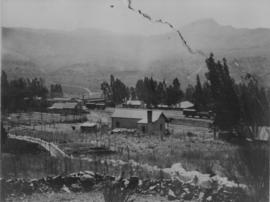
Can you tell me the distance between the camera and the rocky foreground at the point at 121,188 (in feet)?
27.5

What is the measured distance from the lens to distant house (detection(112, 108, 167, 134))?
31.4m

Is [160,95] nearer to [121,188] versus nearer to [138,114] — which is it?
[138,114]

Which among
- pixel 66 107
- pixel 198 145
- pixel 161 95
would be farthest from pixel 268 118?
pixel 161 95

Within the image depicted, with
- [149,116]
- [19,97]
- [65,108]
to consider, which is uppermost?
[19,97]

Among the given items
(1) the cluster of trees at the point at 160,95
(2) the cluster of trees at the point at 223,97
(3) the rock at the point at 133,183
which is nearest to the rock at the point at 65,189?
(3) the rock at the point at 133,183

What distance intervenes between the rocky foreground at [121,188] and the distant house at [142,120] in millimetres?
21367

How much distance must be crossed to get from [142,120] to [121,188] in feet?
74.7

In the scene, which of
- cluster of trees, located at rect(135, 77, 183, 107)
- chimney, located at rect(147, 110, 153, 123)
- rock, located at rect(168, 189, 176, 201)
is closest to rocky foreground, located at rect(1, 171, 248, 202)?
rock, located at rect(168, 189, 176, 201)

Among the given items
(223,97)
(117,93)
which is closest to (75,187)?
(223,97)

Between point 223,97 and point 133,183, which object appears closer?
point 133,183

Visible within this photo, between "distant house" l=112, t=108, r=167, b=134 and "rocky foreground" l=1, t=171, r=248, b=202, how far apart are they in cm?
2137

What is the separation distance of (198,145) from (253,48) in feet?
384

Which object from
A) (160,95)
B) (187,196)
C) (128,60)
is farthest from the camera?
(128,60)

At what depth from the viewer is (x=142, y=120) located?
31781 mm
